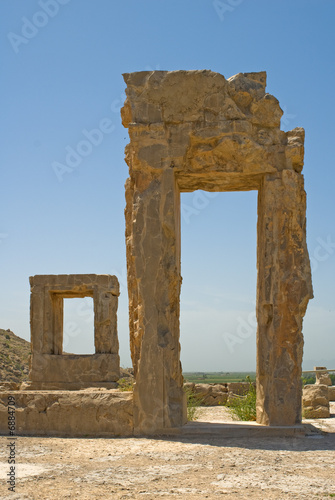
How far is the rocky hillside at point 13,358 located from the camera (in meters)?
18.7

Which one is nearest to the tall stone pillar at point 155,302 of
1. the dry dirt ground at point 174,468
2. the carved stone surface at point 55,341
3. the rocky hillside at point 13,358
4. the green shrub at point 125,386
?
the dry dirt ground at point 174,468

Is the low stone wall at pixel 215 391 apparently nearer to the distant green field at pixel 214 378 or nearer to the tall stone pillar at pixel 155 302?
the distant green field at pixel 214 378

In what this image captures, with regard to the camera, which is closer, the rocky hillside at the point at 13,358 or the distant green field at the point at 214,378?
the distant green field at the point at 214,378

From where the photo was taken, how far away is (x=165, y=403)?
6.23m

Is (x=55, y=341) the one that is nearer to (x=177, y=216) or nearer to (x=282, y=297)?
(x=177, y=216)

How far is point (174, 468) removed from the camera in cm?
465

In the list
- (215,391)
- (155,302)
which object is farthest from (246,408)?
(215,391)

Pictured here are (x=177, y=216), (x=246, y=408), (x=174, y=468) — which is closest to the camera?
(x=174, y=468)

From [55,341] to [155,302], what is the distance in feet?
22.2

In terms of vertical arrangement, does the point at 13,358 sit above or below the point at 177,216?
below

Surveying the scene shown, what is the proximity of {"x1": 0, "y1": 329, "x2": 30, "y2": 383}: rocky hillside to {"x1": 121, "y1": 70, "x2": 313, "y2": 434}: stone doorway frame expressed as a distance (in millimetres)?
12807

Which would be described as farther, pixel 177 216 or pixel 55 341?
pixel 55 341

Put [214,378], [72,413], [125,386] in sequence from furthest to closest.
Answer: [214,378] < [125,386] < [72,413]

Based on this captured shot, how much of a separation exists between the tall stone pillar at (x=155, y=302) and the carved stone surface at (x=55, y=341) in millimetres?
5705
